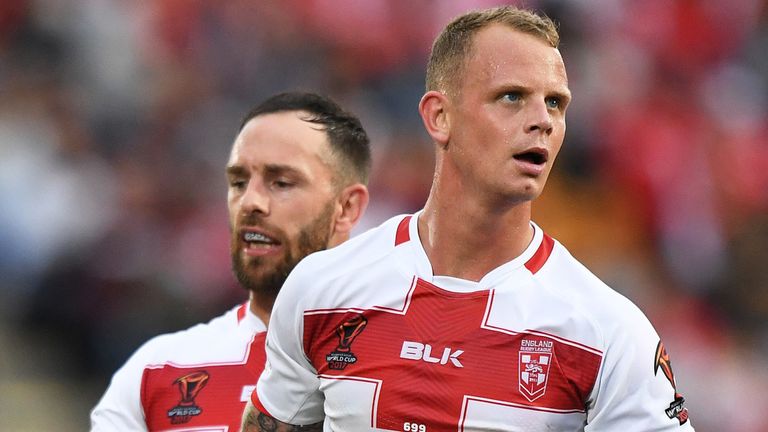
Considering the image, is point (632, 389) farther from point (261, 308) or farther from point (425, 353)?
point (261, 308)

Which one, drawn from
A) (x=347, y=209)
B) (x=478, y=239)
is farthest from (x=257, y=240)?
(x=478, y=239)

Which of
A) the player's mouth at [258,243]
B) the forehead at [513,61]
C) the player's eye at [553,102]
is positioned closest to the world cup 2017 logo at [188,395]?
the player's mouth at [258,243]

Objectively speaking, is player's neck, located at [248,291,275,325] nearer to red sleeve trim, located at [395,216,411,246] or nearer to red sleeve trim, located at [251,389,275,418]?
red sleeve trim, located at [251,389,275,418]

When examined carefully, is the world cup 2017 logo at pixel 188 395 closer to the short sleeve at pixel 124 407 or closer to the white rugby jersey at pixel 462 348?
the short sleeve at pixel 124 407

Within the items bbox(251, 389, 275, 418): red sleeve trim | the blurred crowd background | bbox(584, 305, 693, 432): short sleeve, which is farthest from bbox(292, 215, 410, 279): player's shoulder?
the blurred crowd background

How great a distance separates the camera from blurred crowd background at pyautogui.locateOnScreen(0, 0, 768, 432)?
7883 mm

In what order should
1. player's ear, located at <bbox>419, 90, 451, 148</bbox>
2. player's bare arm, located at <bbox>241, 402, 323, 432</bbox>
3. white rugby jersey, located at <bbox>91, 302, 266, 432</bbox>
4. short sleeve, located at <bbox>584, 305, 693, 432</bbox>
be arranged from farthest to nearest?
white rugby jersey, located at <bbox>91, 302, 266, 432</bbox> → player's bare arm, located at <bbox>241, 402, 323, 432</bbox> → player's ear, located at <bbox>419, 90, 451, 148</bbox> → short sleeve, located at <bbox>584, 305, 693, 432</bbox>

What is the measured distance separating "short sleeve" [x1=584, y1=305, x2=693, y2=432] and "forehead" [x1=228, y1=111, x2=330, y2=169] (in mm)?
1723

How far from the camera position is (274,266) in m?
4.30

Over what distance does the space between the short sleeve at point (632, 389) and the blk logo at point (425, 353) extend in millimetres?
360

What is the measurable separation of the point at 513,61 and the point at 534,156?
0.83 feet

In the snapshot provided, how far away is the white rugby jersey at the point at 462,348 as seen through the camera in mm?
3025

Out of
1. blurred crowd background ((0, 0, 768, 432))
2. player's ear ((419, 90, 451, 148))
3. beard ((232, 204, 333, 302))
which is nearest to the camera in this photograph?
player's ear ((419, 90, 451, 148))

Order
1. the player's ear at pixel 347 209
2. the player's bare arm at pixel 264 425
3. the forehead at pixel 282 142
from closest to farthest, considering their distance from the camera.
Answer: the player's bare arm at pixel 264 425, the forehead at pixel 282 142, the player's ear at pixel 347 209
